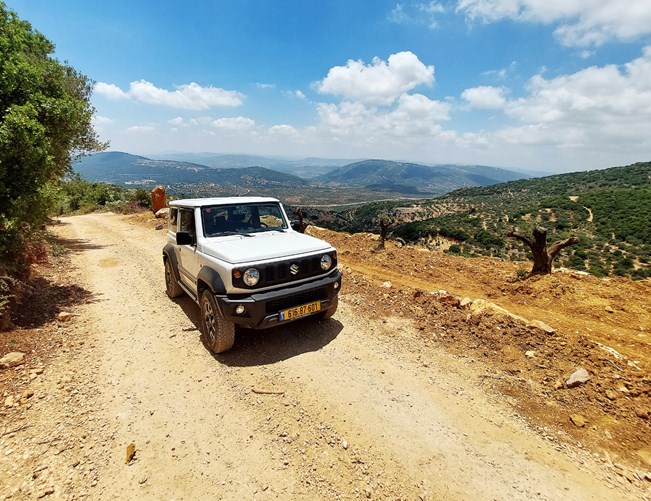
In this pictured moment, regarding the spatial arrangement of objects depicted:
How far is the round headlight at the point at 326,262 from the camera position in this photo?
5848 millimetres

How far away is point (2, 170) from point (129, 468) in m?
5.87

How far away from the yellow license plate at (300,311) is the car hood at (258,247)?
3.01 feet

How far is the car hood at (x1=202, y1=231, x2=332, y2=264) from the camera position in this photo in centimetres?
520

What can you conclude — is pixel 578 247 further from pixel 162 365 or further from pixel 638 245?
pixel 162 365

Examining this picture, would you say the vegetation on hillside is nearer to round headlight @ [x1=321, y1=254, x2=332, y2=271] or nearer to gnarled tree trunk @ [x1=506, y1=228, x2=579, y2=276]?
gnarled tree trunk @ [x1=506, y1=228, x2=579, y2=276]

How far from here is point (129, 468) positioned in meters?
3.37

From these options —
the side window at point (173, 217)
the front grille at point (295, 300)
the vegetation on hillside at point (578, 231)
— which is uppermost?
the side window at point (173, 217)

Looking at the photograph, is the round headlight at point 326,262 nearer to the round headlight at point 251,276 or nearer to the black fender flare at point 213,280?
the round headlight at point 251,276

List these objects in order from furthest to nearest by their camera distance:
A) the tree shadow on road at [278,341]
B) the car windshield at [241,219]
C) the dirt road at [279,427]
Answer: the car windshield at [241,219] < the tree shadow on road at [278,341] < the dirt road at [279,427]

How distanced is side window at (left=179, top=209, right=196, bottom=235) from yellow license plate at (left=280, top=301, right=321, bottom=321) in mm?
2636

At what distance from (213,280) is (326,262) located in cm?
201

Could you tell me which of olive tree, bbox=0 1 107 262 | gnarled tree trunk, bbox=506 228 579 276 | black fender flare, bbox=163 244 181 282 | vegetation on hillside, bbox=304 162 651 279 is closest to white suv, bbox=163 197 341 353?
black fender flare, bbox=163 244 181 282

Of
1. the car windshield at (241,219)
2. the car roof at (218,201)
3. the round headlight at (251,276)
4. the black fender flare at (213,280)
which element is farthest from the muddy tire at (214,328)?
the car roof at (218,201)

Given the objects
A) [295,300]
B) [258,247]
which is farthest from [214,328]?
[258,247]
